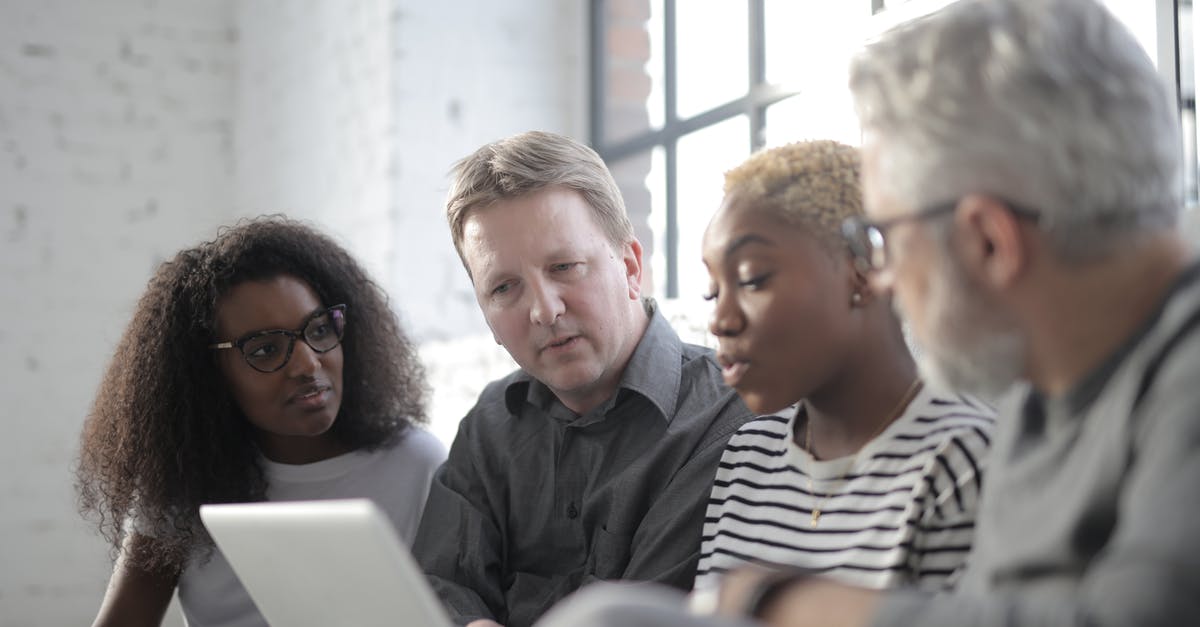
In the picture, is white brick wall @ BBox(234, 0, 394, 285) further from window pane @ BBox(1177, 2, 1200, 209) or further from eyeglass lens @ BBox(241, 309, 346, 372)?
window pane @ BBox(1177, 2, 1200, 209)

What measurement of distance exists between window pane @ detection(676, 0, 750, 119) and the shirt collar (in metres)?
1.44

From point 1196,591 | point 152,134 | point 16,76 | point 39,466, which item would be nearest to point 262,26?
point 152,134

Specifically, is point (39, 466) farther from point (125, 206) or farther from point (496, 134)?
point (496, 134)

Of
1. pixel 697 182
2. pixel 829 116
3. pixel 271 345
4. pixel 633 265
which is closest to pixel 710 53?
pixel 697 182

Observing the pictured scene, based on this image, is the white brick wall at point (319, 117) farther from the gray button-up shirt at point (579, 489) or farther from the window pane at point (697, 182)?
the gray button-up shirt at point (579, 489)

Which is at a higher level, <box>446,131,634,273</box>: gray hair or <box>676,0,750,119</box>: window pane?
<box>676,0,750,119</box>: window pane

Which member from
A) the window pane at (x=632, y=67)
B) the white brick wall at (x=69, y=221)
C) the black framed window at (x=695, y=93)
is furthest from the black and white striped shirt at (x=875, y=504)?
the white brick wall at (x=69, y=221)

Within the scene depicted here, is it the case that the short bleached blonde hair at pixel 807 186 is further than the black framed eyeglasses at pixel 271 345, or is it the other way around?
the black framed eyeglasses at pixel 271 345

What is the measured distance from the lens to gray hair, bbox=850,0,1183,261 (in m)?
0.90

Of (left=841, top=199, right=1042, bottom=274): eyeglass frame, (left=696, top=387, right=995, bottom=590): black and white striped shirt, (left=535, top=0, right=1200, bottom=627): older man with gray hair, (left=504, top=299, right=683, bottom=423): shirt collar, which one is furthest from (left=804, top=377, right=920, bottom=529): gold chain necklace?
(left=504, top=299, right=683, bottom=423): shirt collar

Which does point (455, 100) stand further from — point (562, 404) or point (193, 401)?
point (562, 404)

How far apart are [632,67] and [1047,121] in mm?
3036

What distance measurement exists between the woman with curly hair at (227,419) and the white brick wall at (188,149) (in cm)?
158

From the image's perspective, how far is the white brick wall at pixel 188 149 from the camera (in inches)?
154
